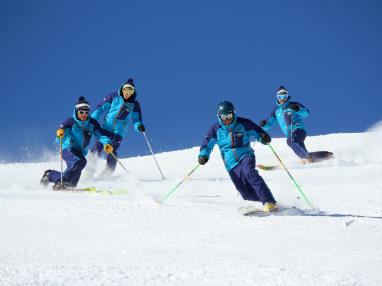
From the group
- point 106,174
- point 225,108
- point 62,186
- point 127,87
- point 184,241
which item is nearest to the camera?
point 184,241

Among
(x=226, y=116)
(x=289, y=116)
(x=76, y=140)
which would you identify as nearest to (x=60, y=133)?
(x=76, y=140)

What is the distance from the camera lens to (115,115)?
37.6 ft

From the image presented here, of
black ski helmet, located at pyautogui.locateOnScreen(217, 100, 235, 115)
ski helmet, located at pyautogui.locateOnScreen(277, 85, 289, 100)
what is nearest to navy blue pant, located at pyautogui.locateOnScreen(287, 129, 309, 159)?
ski helmet, located at pyautogui.locateOnScreen(277, 85, 289, 100)

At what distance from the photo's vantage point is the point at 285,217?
5.87 m

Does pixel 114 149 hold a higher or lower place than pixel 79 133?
higher

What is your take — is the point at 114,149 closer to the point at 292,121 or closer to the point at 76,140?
the point at 76,140

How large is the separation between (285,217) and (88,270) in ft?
10.0

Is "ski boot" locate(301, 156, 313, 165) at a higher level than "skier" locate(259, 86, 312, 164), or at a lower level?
lower

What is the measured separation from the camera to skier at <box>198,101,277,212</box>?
23.5ft

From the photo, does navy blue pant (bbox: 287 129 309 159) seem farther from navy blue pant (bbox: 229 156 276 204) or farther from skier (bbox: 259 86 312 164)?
navy blue pant (bbox: 229 156 276 204)

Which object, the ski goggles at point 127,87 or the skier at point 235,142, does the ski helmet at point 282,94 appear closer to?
the ski goggles at point 127,87

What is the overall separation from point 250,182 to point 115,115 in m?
5.29

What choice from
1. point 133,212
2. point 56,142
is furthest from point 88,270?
point 56,142

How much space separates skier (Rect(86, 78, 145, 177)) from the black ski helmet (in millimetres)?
4600
